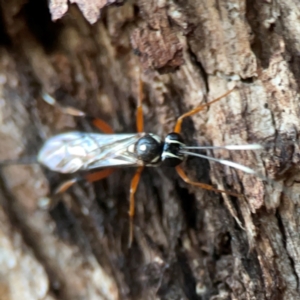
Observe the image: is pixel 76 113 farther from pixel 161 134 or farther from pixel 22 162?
pixel 161 134

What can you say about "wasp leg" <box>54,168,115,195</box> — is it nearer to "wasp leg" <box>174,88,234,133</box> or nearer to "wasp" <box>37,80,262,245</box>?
"wasp" <box>37,80,262,245</box>

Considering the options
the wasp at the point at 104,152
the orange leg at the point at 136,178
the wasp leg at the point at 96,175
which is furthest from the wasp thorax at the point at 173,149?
the wasp leg at the point at 96,175

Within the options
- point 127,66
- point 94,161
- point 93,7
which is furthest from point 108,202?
point 93,7

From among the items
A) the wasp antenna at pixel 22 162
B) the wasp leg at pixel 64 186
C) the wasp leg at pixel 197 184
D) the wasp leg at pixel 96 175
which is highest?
the wasp antenna at pixel 22 162

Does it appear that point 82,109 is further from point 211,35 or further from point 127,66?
point 211,35

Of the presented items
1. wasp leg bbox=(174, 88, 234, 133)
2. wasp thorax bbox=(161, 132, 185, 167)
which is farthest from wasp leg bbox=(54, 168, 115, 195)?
wasp leg bbox=(174, 88, 234, 133)

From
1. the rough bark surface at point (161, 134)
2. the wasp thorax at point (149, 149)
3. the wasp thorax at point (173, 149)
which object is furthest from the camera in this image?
the wasp thorax at point (149, 149)

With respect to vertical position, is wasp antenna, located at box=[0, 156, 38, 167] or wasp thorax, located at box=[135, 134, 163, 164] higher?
wasp antenna, located at box=[0, 156, 38, 167]

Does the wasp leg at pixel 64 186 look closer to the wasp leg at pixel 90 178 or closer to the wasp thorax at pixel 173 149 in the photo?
the wasp leg at pixel 90 178
